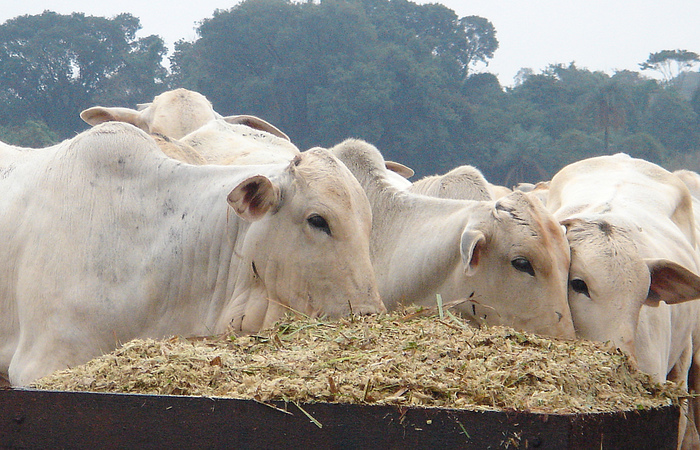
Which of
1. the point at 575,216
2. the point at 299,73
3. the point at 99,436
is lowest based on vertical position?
the point at 99,436

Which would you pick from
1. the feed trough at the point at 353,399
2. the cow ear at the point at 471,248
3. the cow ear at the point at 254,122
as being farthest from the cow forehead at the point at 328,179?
the cow ear at the point at 254,122

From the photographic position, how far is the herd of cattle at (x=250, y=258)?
4.01 m

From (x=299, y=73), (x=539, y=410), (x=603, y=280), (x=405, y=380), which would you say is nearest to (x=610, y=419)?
(x=539, y=410)

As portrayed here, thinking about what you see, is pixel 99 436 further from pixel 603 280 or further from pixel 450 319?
pixel 603 280

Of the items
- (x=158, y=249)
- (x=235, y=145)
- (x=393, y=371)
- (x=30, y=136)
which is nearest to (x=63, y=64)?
(x=30, y=136)

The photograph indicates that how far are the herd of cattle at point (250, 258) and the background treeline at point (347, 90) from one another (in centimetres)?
4116

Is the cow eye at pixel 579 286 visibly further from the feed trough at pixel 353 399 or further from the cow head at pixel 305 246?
the feed trough at pixel 353 399

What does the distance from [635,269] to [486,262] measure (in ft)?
2.42

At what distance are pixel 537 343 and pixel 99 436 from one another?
4.64ft

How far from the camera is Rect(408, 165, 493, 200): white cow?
5816 mm

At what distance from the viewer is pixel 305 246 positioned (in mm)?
4059

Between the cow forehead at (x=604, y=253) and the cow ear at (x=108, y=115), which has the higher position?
the cow ear at (x=108, y=115)

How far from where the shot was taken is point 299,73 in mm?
50500

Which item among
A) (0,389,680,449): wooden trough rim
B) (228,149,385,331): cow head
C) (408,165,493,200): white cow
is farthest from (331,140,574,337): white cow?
(0,389,680,449): wooden trough rim
